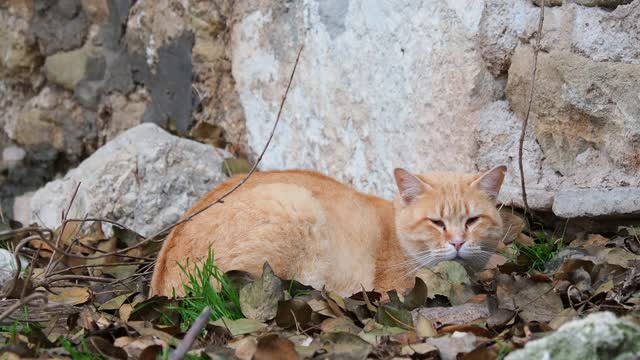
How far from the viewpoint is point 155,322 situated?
342 cm

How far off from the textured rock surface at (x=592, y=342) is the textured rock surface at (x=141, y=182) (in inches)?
120

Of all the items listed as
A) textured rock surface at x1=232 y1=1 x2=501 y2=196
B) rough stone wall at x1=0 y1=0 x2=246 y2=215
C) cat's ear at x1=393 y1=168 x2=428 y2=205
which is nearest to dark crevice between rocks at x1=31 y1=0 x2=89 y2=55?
rough stone wall at x1=0 y1=0 x2=246 y2=215

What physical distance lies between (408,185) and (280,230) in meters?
0.63

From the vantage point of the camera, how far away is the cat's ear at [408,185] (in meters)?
3.97

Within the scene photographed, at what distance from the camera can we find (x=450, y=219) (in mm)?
3979

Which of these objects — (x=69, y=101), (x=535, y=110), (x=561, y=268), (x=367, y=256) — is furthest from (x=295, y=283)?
(x=69, y=101)

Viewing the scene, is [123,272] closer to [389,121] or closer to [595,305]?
[389,121]

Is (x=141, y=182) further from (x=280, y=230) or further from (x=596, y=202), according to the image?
(x=596, y=202)

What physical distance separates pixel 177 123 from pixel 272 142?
0.84m

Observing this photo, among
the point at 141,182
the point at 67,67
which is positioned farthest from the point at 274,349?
the point at 67,67

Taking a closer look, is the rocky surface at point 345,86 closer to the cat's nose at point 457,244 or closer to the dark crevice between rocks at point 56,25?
the dark crevice between rocks at point 56,25

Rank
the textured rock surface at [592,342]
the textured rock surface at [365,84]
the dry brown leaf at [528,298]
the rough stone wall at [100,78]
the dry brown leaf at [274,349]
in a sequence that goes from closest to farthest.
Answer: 1. the textured rock surface at [592,342]
2. the dry brown leaf at [274,349]
3. the dry brown leaf at [528,298]
4. the textured rock surface at [365,84]
5. the rough stone wall at [100,78]

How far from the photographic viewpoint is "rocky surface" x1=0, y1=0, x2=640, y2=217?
3.76 meters

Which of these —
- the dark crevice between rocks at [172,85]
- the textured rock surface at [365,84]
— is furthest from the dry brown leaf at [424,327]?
the dark crevice between rocks at [172,85]
